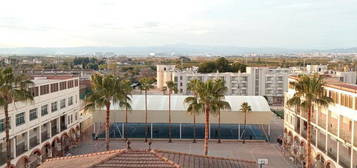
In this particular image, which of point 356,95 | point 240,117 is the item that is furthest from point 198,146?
point 356,95

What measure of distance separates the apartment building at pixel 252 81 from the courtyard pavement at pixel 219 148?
132ft

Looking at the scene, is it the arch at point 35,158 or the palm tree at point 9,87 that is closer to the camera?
the palm tree at point 9,87

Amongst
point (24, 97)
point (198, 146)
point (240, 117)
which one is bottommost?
point (198, 146)

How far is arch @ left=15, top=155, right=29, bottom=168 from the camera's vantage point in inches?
1400

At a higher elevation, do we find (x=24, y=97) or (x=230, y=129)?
(x=24, y=97)

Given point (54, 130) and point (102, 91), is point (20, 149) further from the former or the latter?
point (102, 91)

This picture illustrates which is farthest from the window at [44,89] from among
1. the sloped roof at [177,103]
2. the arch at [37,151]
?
the sloped roof at [177,103]

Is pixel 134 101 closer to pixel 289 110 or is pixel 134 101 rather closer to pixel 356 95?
pixel 289 110

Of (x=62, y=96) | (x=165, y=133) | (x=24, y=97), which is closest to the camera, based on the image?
(x=24, y=97)

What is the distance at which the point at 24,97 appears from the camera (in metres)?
27.1

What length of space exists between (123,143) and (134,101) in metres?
7.12

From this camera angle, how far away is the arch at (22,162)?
35562 millimetres

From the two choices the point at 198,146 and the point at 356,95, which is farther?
the point at 198,146

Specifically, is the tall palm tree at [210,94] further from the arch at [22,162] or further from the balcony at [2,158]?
the balcony at [2,158]
